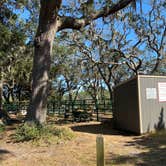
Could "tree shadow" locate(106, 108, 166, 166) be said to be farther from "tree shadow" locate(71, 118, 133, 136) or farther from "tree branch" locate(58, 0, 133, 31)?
"tree branch" locate(58, 0, 133, 31)

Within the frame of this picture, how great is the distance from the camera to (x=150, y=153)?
25.5ft

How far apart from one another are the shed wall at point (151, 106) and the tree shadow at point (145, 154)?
103 centimetres

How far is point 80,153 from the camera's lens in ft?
25.5

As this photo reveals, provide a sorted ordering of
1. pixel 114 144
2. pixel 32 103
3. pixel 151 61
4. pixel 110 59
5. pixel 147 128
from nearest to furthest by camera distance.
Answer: pixel 114 144
pixel 32 103
pixel 147 128
pixel 110 59
pixel 151 61

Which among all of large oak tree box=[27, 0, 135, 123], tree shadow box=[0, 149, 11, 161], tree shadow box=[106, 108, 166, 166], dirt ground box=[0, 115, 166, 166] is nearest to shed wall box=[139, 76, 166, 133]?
tree shadow box=[106, 108, 166, 166]

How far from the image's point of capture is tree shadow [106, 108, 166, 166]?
6.86 meters

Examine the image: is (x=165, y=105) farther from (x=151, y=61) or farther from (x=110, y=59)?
(x=151, y=61)

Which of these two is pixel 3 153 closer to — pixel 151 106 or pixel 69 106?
pixel 151 106

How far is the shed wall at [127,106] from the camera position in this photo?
11.9m

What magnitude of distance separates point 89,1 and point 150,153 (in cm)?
680

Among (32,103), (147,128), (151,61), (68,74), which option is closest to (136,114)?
(147,128)

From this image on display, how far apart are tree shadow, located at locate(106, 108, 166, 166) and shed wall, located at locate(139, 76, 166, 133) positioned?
3.39ft

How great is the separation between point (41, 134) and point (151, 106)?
15.5ft

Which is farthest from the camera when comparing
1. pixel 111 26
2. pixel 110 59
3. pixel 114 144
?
pixel 110 59
